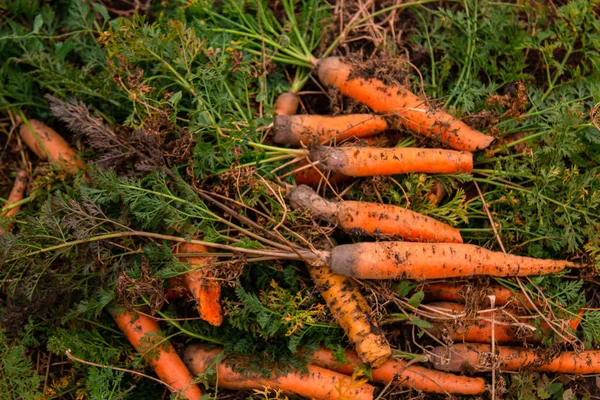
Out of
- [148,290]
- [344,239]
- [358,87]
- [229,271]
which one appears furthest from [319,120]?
[148,290]

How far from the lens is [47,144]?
11.2 feet

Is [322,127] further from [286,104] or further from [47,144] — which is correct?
[47,144]

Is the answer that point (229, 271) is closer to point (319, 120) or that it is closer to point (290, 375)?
point (290, 375)

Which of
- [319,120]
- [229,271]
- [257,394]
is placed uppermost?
[319,120]

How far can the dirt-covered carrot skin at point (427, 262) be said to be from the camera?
293 cm

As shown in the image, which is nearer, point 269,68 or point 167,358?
point 167,358

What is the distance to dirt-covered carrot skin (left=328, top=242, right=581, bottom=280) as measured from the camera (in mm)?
2926

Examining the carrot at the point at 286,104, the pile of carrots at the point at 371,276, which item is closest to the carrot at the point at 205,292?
the pile of carrots at the point at 371,276

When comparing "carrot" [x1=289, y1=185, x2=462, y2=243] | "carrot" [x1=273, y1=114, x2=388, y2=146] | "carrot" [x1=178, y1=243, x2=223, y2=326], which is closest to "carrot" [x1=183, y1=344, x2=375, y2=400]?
"carrot" [x1=178, y1=243, x2=223, y2=326]

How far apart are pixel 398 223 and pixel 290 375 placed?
0.94 meters

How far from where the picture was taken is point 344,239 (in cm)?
325

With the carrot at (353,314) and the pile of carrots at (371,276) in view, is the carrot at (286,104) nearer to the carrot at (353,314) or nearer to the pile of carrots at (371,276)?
the pile of carrots at (371,276)

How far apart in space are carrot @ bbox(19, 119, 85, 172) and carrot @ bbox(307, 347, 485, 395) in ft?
5.60

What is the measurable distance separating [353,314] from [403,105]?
1.16 m
